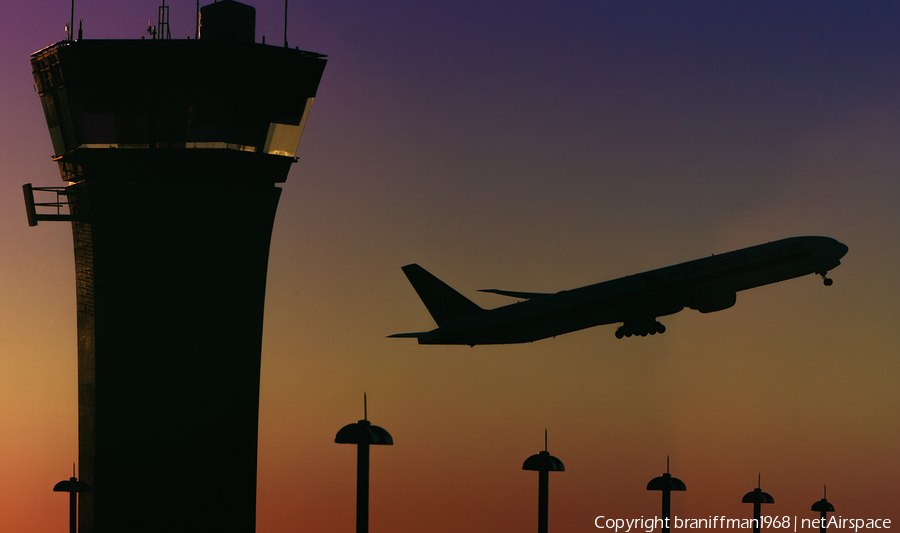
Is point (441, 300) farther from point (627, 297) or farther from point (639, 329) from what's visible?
point (639, 329)

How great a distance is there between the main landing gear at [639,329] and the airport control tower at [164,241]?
101ft

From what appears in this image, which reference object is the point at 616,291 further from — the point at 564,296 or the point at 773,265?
the point at 773,265

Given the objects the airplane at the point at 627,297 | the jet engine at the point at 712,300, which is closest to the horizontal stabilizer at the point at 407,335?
the airplane at the point at 627,297

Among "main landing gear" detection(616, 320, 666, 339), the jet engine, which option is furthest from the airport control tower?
the jet engine

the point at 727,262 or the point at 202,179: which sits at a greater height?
the point at 202,179

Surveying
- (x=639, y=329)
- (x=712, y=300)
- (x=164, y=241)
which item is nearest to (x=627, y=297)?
(x=639, y=329)

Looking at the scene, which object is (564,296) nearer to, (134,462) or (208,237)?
(208,237)

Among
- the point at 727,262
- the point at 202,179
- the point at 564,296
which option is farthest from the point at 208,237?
the point at 727,262

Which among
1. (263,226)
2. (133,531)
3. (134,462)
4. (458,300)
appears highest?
(263,226)

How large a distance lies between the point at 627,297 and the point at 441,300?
553 inches

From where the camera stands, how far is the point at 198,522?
8888cm

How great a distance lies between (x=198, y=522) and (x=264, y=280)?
1984 centimetres

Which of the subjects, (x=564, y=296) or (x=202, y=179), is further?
(x=202, y=179)

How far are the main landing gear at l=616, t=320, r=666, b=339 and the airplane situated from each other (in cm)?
8
